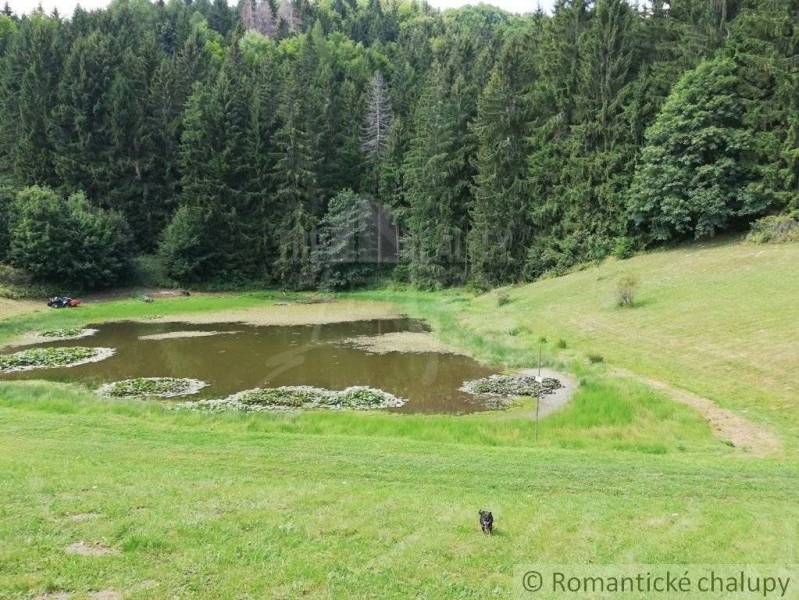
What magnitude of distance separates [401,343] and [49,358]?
56.8 ft

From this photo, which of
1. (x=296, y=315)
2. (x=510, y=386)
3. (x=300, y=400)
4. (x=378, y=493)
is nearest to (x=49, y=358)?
(x=300, y=400)

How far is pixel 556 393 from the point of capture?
22.2 meters

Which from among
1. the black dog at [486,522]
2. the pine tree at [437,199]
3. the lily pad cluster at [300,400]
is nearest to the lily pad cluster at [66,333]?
the lily pad cluster at [300,400]

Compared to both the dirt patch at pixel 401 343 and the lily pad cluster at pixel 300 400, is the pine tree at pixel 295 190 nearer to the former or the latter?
the dirt patch at pixel 401 343

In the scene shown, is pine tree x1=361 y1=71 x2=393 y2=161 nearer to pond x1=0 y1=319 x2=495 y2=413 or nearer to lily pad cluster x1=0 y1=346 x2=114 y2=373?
pond x1=0 y1=319 x2=495 y2=413

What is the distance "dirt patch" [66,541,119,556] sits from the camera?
743cm

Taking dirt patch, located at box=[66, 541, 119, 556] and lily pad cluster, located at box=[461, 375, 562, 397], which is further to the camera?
lily pad cluster, located at box=[461, 375, 562, 397]

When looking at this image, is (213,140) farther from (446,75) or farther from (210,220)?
(446,75)

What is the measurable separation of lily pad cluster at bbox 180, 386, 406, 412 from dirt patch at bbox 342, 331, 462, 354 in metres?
8.30

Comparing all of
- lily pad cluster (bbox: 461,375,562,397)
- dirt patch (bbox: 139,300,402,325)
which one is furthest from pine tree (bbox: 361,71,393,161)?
lily pad cluster (bbox: 461,375,562,397)

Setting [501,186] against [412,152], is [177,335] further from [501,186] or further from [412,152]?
[412,152]

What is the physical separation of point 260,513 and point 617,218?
45407 mm

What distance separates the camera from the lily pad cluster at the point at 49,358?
26484 mm

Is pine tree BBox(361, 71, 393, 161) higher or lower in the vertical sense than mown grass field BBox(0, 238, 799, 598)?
higher
